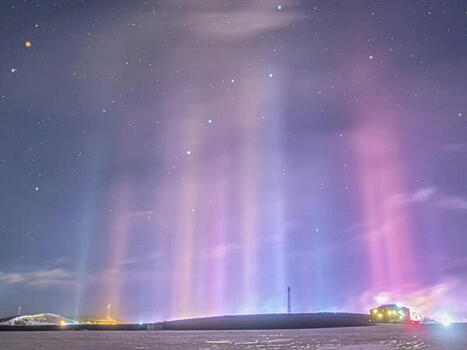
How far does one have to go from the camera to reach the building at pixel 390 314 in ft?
365

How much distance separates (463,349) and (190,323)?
190892 millimetres

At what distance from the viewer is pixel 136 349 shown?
9.96 meters

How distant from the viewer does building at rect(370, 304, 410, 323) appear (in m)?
111

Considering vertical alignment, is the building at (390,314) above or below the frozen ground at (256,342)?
below

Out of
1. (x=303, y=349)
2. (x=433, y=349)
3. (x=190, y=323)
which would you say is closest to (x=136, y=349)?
(x=303, y=349)

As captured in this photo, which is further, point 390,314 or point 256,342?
point 390,314

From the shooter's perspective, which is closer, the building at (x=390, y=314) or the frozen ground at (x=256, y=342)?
the frozen ground at (x=256, y=342)

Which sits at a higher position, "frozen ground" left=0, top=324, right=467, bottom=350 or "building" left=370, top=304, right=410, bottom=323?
"frozen ground" left=0, top=324, right=467, bottom=350

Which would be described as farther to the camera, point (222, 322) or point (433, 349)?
point (222, 322)

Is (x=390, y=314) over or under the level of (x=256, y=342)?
under

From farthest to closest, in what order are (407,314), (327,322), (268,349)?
(327,322)
(407,314)
(268,349)

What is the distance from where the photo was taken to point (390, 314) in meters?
113

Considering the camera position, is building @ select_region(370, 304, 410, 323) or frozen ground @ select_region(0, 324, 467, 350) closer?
frozen ground @ select_region(0, 324, 467, 350)

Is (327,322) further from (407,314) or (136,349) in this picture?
(136,349)
